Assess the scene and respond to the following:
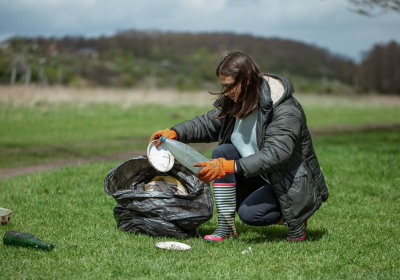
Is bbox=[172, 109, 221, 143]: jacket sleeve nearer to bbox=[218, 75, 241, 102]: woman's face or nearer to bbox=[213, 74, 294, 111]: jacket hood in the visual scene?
bbox=[218, 75, 241, 102]: woman's face

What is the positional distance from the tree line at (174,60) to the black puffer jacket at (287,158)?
30237 mm

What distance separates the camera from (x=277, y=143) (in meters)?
3.93

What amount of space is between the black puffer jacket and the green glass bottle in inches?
63.5

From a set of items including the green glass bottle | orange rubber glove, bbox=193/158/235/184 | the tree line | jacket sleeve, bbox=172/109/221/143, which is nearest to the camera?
orange rubber glove, bbox=193/158/235/184

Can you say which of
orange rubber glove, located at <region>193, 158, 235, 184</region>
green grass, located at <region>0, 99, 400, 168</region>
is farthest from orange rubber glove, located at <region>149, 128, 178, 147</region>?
green grass, located at <region>0, 99, 400, 168</region>

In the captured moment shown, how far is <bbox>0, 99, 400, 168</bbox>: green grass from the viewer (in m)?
11.0

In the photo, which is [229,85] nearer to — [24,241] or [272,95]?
[272,95]

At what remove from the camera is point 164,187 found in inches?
194

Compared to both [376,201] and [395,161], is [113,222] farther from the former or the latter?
[395,161]

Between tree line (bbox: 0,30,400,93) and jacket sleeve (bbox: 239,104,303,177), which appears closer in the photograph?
jacket sleeve (bbox: 239,104,303,177)

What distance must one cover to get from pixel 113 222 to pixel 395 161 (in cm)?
535

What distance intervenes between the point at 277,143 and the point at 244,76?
22.3 inches

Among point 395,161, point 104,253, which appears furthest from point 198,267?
point 395,161

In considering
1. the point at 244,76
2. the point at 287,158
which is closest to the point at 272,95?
the point at 244,76
